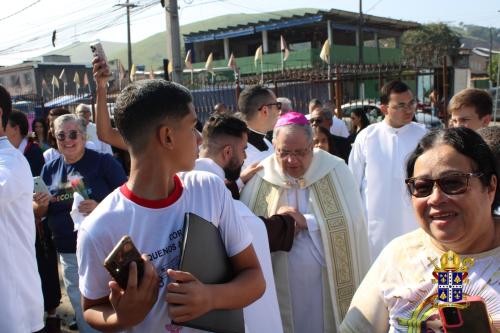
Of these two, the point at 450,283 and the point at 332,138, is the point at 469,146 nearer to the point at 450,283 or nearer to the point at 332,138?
the point at 450,283

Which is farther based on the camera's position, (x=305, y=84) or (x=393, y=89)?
(x=305, y=84)

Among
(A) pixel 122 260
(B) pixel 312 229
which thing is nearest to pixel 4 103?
(A) pixel 122 260

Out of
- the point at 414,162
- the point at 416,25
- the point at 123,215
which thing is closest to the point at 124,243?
the point at 123,215

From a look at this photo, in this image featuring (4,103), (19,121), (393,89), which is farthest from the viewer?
(19,121)

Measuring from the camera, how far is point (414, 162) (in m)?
1.93

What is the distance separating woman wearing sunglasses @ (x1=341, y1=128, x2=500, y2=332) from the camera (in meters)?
1.71

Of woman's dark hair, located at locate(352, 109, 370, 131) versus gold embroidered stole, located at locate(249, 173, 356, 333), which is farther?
woman's dark hair, located at locate(352, 109, 370, 131)

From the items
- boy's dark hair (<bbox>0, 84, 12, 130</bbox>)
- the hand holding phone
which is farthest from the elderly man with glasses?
boy's dark hair (<bbox>0, 84, 12, 130</bbox>)

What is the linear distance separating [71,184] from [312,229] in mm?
1937

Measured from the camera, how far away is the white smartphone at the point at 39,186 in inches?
151

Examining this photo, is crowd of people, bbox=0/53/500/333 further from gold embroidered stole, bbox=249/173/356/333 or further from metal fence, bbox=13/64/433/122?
metal fence, bbox=13/64/433/122

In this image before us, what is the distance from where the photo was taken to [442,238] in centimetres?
175

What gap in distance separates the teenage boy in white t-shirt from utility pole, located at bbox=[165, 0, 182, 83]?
30.4 ft

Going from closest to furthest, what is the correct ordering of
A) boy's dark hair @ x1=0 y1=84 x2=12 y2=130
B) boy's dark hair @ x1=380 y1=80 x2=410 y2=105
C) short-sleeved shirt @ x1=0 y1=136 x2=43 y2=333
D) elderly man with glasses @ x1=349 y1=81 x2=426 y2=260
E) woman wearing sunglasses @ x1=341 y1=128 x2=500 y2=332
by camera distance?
woman wearing sunglasses @ x1=341 y1=128 x2=500 y2=332, short-sleeved shirt @ x1=0 y1=136 x2=43 y2=333, boy's dark hair @ x1=0 y1=84 x2=12 y2=130, boy's dark hair @ x1=380 y1=80 x2=410 y2=105, elderly man with glasses @ x1=349 y1=81 x2=426 y2=260
